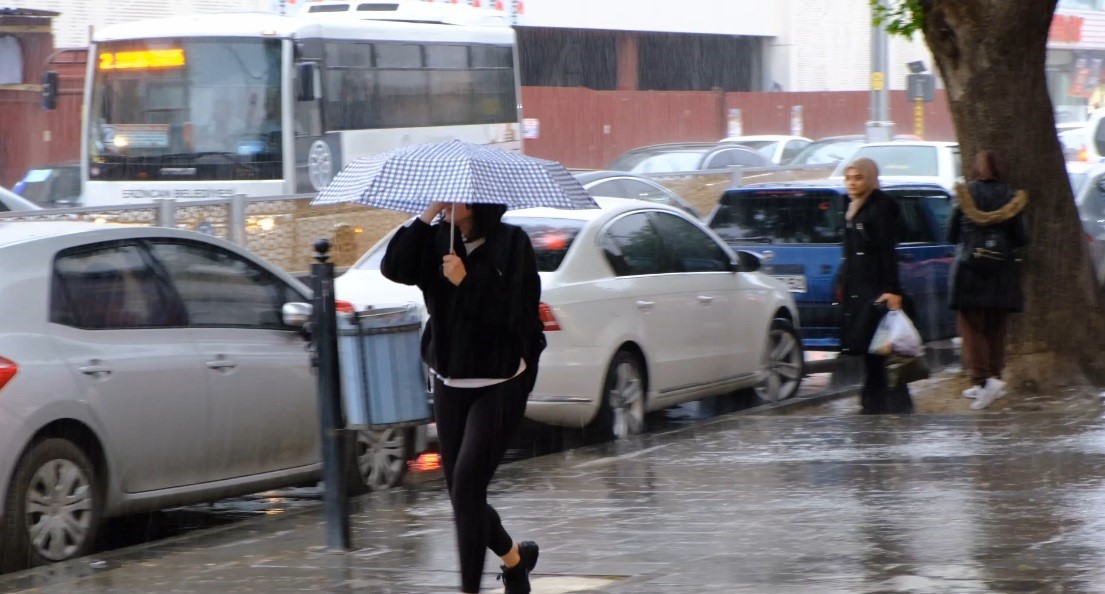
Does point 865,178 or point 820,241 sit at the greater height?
point 865,178

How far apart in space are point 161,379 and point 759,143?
27.9 m

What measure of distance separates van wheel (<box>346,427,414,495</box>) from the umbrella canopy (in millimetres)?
2830

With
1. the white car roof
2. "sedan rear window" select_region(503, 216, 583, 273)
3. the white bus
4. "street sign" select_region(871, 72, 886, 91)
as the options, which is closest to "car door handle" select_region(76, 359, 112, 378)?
"sedan rear window" select_region(503, 216, 583, 273)

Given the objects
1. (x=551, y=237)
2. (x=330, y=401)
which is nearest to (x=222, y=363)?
(x=330, y=401)

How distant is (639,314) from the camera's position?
34.6 feet

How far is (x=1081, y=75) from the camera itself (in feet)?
200

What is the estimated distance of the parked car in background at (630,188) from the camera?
20.1m

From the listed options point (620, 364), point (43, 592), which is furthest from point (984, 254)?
point (43, 592)

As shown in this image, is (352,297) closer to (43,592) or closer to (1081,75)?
(43,592)

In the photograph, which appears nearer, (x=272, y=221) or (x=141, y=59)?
(x=272, y=221)

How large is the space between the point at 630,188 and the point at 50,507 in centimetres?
1388

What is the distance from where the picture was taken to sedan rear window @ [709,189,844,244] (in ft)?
43.1

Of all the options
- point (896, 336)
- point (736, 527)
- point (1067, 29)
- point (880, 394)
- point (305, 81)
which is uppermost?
point (1067, 29)

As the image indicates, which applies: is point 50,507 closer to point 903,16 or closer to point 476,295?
point 476,295
